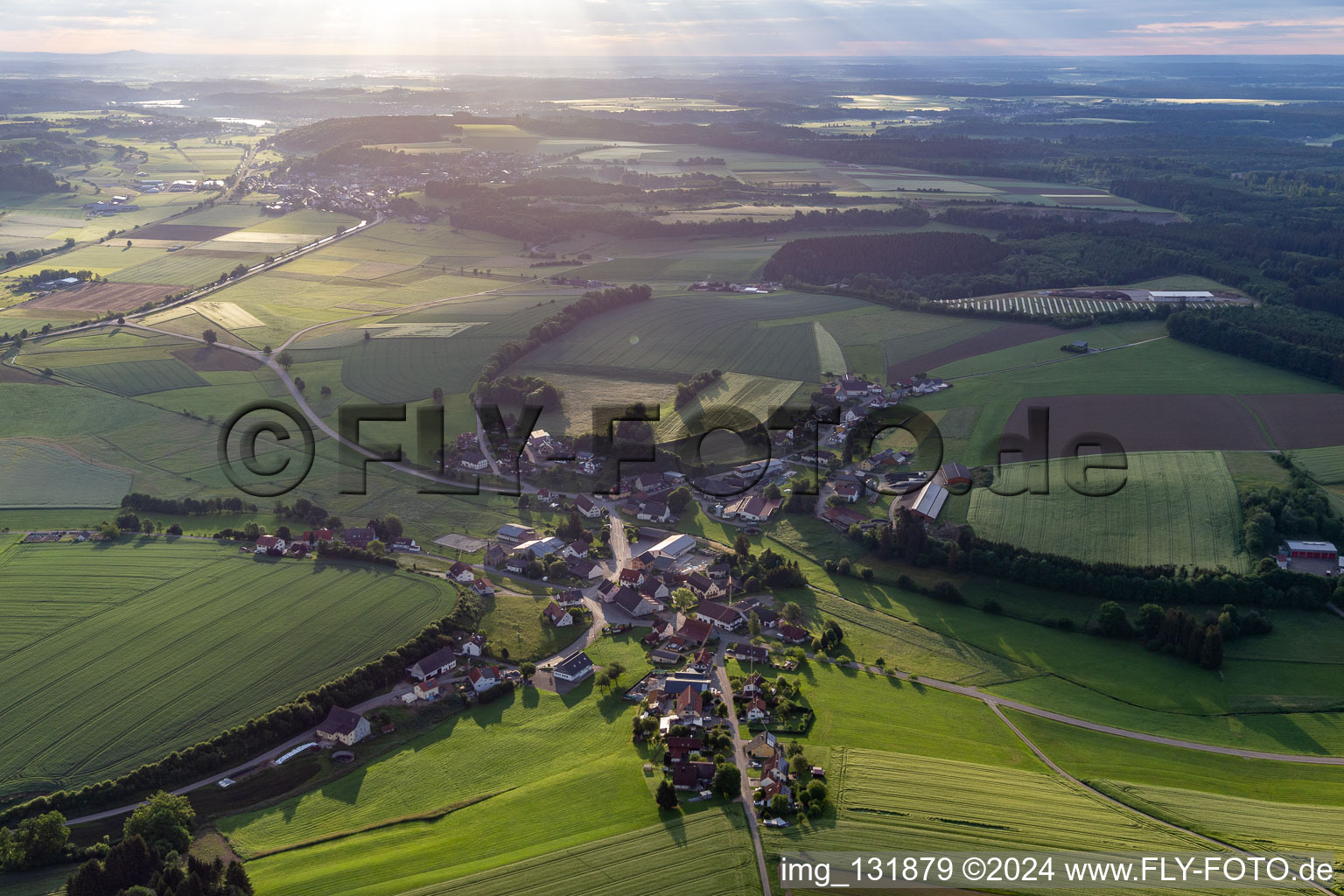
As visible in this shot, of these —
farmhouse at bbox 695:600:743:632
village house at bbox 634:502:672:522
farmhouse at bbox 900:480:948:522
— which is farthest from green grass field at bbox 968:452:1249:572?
village house at bbox 634:502:672:522

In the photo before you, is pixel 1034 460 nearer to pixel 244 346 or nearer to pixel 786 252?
pixel 786 252

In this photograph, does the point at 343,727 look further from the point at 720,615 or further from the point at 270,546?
the point at 720,615

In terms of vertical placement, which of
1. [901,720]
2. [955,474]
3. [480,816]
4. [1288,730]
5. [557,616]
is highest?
[955,474]

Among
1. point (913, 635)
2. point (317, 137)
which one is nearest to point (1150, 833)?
point (913, 635)

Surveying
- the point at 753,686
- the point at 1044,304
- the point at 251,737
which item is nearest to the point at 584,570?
the point at 753,686

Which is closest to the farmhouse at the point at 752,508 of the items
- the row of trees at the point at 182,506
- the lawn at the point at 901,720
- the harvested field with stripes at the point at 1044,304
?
the lawn at the point at 901,720

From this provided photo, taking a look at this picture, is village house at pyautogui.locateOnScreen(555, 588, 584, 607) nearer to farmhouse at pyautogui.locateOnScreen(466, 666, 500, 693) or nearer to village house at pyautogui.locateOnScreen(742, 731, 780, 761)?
farmhouse at pyautogui.locateOnScreen(466, 666, 500, 693)
